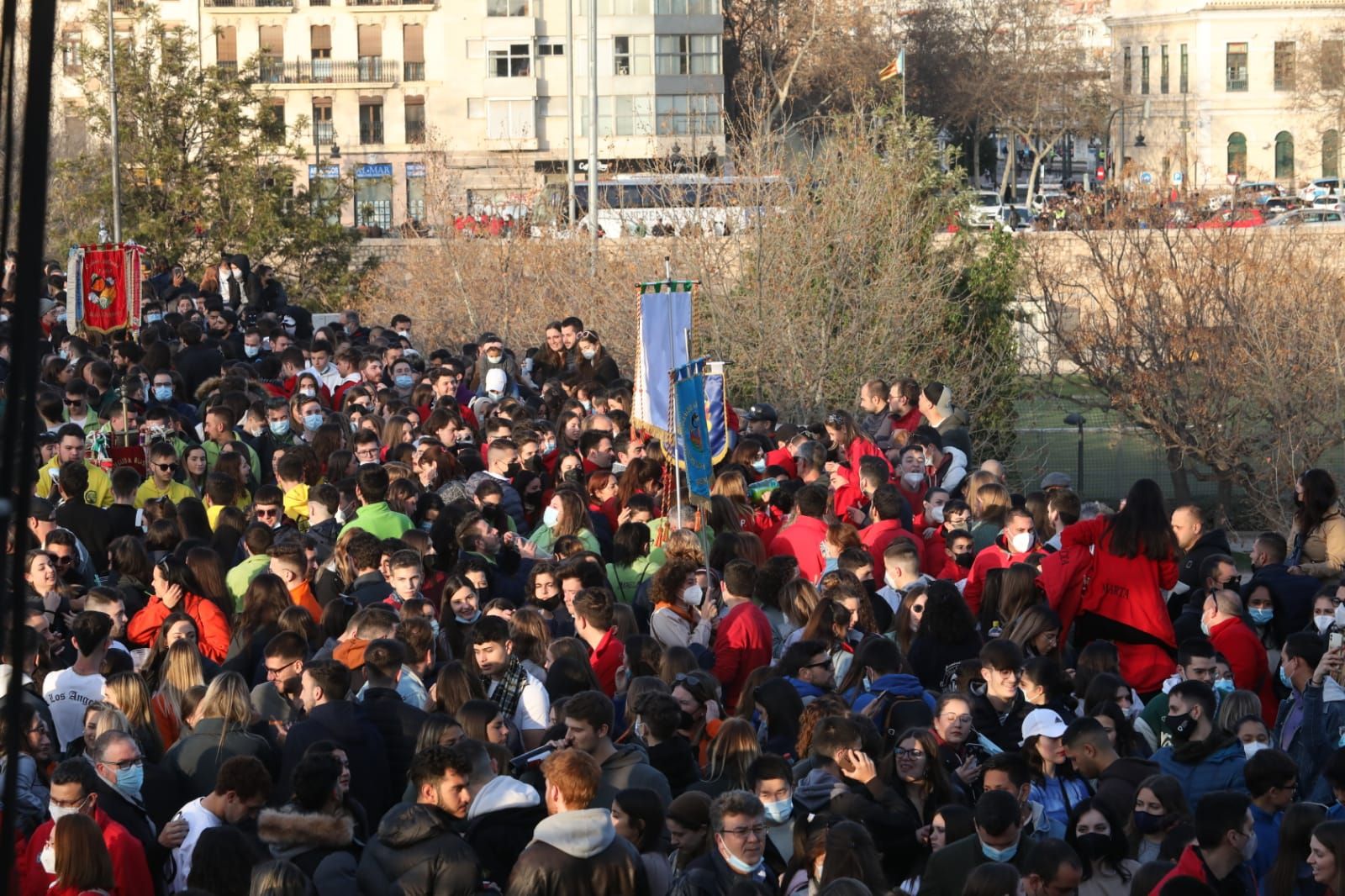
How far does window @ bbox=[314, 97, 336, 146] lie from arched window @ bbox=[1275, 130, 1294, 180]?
4747 cm

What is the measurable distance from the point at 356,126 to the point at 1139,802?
7488 cm

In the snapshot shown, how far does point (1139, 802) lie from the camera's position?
24.2 feet

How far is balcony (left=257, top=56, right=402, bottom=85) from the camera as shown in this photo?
79375 mm

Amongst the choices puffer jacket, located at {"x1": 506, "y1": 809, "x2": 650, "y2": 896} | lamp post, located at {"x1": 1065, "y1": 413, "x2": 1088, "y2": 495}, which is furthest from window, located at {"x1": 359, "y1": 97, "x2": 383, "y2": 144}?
puffer jacket, located at {"x1": 506, "y1": 809, "x2": 650, "y2": 896}

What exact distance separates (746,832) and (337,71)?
250 ft

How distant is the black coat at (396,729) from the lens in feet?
26.0

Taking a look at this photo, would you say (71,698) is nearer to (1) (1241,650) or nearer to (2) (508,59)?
(1) (1241,650)

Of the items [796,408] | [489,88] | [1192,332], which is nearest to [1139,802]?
[796,408]

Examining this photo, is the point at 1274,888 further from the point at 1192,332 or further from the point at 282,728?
the point at 1192,332

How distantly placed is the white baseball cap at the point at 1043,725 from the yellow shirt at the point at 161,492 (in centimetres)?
653

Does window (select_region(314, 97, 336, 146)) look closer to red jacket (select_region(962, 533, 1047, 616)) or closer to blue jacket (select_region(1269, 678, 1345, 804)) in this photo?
red jacket (select_region(962, 533, 1047, 616))

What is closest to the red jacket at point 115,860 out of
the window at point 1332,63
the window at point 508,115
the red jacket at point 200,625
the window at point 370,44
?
the red jacket at point 200,625

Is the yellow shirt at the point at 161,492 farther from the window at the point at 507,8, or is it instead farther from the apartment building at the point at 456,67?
the window at the point at 507,8

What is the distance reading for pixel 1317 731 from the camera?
8.77 m
